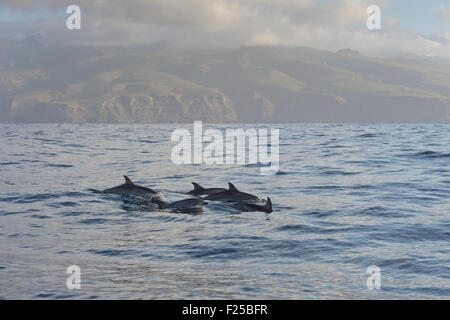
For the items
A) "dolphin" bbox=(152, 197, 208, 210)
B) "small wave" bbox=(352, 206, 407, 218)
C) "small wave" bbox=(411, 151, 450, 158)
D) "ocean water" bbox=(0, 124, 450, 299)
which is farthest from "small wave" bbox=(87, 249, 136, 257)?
"small wave" bbox=(411, 151, 450, 158)

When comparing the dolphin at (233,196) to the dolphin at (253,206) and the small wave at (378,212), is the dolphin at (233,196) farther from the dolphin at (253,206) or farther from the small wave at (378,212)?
the small wave at (378,212)

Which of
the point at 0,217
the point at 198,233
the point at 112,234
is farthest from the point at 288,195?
the point at 0,217

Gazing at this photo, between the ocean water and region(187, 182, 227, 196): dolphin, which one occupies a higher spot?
region(187, 182, 227, 196): dolphin

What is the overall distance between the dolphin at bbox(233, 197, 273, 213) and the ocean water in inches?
11.8

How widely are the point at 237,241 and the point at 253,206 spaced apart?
4.55m

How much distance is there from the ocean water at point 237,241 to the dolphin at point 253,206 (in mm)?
300

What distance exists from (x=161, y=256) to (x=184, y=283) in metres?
2.19

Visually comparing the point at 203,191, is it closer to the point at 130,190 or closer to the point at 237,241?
the point at 130,190

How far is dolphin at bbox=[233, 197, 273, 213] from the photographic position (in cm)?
1682

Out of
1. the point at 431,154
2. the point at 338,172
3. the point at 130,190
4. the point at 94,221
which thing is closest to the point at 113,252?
the point at 94,221

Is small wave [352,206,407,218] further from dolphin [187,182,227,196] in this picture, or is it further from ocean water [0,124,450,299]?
dolphin [187,182,227,196]

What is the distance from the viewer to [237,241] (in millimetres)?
12883

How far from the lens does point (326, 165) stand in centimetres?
3102

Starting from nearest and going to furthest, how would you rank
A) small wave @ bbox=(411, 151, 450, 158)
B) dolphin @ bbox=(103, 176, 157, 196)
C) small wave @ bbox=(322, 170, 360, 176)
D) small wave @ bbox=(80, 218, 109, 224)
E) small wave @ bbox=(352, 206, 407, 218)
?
small wave @ bbox=(80, 218, 109, 224) < small wave @ bbox=(352, 206, 407, 218) < dolphin @ bbox=(103, 176, 157, 196) < small wave @ bbox=(322, 170, 360, 176) < small wave @ bbox=(411, 151, 450, 158)
